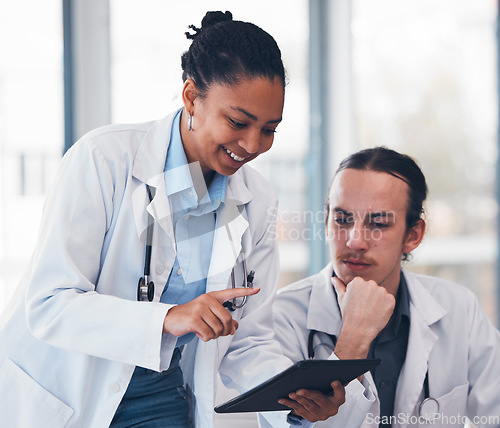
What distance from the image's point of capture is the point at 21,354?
108cm

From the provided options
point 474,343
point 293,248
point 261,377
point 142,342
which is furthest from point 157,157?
point 293,248

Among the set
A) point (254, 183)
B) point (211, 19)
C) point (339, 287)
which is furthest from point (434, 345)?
point (211, 19)

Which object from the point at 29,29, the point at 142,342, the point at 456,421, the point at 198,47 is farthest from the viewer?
the point at 29,29

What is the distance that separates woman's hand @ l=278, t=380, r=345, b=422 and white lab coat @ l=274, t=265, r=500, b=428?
0.78 feet

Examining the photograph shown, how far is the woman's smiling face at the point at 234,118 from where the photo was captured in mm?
1054

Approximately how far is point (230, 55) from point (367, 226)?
662 mm

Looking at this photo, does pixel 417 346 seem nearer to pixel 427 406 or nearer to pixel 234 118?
pixel 427 406

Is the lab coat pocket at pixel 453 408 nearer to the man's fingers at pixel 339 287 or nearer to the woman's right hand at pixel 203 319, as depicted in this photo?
the man's fingers at pixel 339 287

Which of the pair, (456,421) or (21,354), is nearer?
(21,354)

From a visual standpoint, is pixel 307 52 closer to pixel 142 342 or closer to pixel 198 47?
pixel 198 47

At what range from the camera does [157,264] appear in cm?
114

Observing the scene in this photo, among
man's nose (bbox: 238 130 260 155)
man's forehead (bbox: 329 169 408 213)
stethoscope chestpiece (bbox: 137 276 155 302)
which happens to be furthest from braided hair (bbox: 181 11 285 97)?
man's forehead (bbox: 329 169 408 213)

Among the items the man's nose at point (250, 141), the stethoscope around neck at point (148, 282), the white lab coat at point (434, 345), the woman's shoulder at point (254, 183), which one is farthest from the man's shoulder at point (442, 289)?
the man's nose at point (250, 141)

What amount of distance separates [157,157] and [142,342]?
387 millimetres
